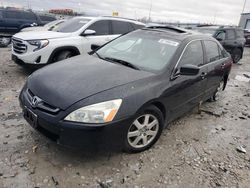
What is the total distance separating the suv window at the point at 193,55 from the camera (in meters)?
3.54

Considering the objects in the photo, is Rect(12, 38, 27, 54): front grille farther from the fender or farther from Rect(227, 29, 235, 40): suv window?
Rect(227, 29, 235, 40): suv window

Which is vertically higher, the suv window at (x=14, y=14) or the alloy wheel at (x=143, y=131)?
the suv window at (x=14, y=14)

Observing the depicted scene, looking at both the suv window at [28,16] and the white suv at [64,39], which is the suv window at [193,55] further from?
the suv window at [28,16]

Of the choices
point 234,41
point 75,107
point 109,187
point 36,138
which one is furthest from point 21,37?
point 234,41

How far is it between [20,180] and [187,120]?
2.99 meters

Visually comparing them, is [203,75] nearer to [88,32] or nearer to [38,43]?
[88,32]

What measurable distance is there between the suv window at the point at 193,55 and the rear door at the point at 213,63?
237 millimetres

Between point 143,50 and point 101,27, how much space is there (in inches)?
150

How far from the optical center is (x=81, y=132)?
7.95ft

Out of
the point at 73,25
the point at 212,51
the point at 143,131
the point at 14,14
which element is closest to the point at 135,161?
the point at 143,131

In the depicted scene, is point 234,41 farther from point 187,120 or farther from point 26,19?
point 26,19

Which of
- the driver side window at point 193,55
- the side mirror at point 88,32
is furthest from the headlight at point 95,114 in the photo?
the side mirror at point 88,32

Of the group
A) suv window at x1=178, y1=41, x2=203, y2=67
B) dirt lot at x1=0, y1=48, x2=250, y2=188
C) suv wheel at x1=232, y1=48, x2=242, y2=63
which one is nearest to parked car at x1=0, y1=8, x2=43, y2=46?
dirt lot at x1=0, y1=48, x2=250, y2=188

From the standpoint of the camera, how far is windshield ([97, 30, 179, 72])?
11.1 ft
